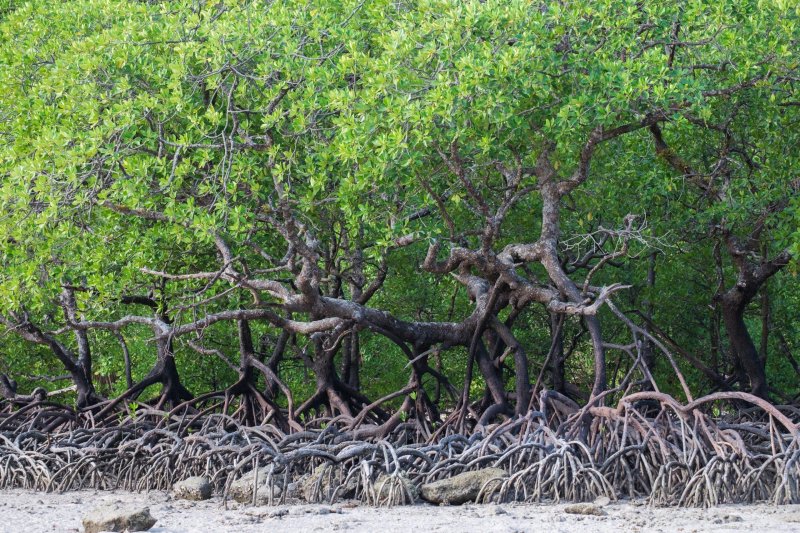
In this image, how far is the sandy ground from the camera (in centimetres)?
830

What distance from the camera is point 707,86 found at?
34.2 feet

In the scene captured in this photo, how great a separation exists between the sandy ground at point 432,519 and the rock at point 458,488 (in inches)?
5.2

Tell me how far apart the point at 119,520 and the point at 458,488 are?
2.79 meters

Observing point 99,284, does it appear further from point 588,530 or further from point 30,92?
point 588,530

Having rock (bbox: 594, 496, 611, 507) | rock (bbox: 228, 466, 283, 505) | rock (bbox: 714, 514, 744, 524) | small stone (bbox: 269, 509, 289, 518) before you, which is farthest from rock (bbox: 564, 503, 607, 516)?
rock (bbox: 228, 466, 283, 505)

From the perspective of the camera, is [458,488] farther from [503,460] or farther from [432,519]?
[432,519]

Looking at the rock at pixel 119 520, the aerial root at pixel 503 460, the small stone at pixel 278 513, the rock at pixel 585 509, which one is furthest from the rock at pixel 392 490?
the rock at pixel 119 520

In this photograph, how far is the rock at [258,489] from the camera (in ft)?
32.8

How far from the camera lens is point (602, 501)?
944cm

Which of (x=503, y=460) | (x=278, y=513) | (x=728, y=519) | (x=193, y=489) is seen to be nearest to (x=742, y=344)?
(x=503, y=460)

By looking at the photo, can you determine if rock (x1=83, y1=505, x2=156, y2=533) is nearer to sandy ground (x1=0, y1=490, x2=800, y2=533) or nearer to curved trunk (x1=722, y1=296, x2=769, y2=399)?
sandy ground (x1=0, y1=490, x2=800, y2=533)

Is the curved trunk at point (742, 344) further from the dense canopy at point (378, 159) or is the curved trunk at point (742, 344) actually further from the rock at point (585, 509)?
the rock at point (585, 509)

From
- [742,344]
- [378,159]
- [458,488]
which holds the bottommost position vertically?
[458,488]

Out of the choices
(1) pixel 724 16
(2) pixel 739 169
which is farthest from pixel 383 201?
(2) pixel 739 169
